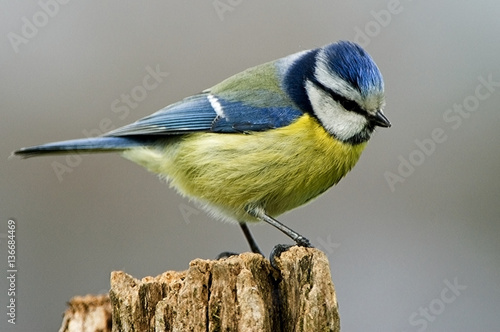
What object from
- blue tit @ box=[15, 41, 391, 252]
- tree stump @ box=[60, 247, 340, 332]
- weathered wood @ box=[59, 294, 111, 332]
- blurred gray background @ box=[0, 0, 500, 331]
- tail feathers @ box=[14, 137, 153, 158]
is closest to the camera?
tree stump @ box=[60, 247, 340, 332]

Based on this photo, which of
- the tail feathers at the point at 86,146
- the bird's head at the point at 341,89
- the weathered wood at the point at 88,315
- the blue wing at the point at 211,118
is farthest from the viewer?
the tail feathers at the point at 86,146

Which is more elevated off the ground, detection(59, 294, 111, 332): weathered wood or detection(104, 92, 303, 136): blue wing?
detection(104, 92, 303, 136): blue wing

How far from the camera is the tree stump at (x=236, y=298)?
2.03m

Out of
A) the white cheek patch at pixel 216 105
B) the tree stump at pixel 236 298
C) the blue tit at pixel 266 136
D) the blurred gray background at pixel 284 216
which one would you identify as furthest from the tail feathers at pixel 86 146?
the tree stump at pixel 236 298

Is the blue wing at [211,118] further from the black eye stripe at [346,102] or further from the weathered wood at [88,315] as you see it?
the weathered wood at [88,315]

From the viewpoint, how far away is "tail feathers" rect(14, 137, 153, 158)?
3.20 m

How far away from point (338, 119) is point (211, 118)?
69 cm

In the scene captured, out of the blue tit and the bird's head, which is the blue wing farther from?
the bird's head

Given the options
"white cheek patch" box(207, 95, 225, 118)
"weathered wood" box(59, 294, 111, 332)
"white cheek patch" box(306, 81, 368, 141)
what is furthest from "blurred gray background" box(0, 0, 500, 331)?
"weathered wood" box(59, 294, 111, 332)

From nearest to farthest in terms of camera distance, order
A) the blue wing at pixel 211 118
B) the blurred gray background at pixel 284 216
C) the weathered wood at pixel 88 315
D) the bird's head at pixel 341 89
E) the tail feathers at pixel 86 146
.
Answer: the weathered wood at pixel 88 315 → the bird's head at pixel 341 89 → the blue wing at pixel 211 118 → the tail feathers at pixel 86 146 → the blurred gray background at pixel 284 216

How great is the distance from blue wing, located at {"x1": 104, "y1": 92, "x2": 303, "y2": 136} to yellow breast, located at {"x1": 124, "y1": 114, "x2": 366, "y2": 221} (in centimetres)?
5

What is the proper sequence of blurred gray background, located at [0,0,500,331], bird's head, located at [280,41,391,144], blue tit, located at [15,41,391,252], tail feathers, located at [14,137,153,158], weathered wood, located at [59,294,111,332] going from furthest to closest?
blurred gray background, located at [0,0,500,331]
tail feathers, located at [14,137,153,158]
blue tit, located at [15,41,391,252]
bird's head, located at [280,41,391,144]
weathered wood, located at [59,294,111,332]

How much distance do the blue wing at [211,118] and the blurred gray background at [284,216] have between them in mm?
889

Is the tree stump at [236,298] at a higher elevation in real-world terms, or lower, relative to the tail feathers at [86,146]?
lower
